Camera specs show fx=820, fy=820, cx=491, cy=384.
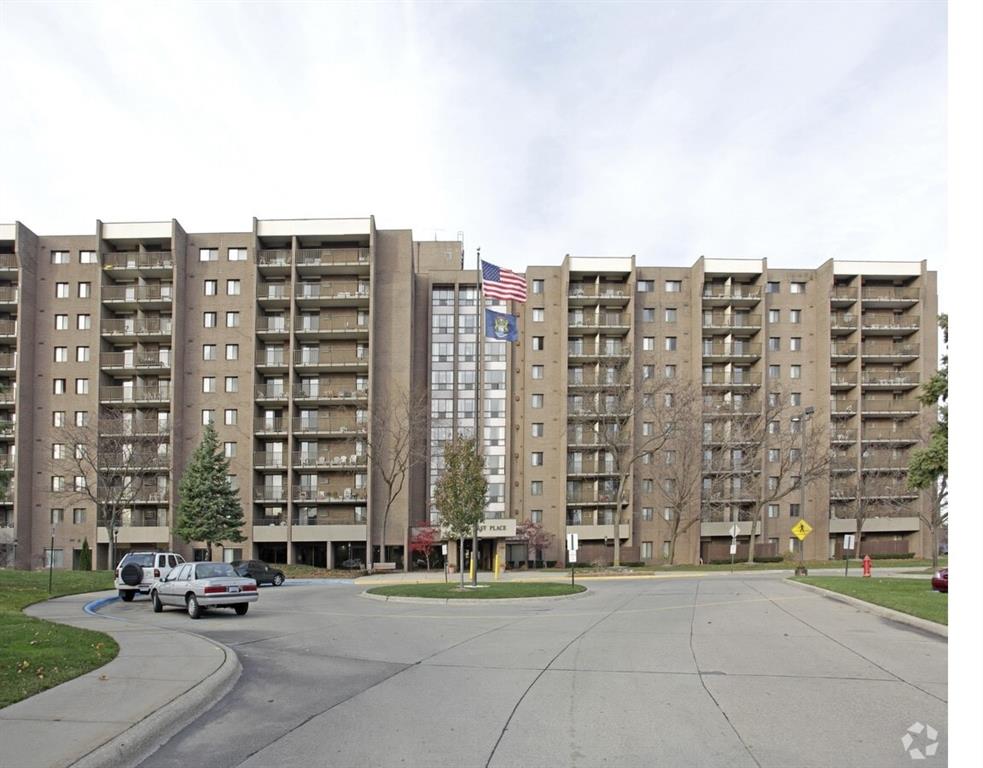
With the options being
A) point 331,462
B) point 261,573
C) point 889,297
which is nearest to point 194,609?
point 261,573

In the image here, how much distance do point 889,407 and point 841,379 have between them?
191 inches

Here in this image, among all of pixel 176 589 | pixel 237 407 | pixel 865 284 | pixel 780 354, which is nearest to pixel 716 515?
pixel 780 354

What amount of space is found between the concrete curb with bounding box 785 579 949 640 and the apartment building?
3139 cm

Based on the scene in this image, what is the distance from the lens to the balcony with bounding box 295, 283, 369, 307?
6378 cm

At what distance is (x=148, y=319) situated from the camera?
6419cm

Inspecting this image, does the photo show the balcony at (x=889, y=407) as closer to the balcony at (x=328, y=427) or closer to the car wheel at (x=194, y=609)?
the balcony at (x=328, y=427)

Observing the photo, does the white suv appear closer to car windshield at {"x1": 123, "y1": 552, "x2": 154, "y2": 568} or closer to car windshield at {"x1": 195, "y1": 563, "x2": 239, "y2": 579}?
car windshield at {"x1": 123, "y1": 552, "x2": 154, "y2": 568}

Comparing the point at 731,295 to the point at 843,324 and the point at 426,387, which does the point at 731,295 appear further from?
the point at 426,387

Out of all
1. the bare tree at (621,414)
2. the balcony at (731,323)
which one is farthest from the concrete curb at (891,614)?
the balcony at (731,323)

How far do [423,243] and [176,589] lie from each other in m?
53.9

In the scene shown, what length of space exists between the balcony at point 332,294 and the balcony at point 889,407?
148 ft

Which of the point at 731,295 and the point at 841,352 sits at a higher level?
the point at 731,295

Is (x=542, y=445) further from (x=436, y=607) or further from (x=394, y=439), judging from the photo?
(x=436, y=607)

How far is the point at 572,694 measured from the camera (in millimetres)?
9961
